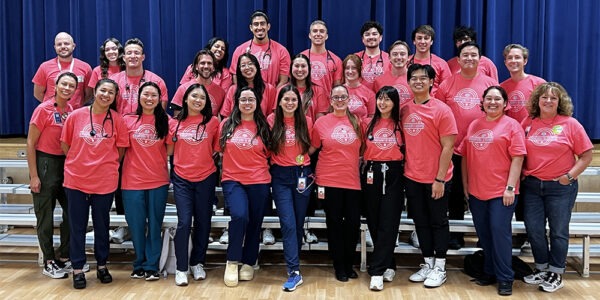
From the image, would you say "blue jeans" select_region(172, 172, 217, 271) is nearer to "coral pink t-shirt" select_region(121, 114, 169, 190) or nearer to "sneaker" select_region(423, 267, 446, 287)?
"coral pink t-shirt" select_region(121, 114, 169, 190)

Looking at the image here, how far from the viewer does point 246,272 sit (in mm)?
3625

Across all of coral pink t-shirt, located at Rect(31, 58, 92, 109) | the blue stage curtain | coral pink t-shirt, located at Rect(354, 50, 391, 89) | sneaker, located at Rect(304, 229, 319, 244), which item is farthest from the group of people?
the blue stage curtain

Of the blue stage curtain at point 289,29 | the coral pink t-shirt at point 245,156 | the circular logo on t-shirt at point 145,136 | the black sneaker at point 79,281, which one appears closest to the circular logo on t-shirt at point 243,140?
the coral pink t-shirt at point 245,156

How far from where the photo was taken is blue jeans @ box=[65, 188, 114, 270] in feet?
11.2

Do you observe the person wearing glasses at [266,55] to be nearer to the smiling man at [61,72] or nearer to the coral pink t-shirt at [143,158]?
the coral pink t-shirt at [143,158]

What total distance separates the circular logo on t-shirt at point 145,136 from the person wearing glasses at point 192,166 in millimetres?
104

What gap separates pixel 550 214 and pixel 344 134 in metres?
1.36

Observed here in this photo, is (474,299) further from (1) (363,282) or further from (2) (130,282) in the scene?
(2) (130,282)

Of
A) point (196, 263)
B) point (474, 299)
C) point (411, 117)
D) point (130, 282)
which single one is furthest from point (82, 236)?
point (474, 299)

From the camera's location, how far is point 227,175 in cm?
355

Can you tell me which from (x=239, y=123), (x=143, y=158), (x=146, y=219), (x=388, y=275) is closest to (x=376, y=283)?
(x=388, y=275)

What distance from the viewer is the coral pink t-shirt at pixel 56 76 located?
410cm

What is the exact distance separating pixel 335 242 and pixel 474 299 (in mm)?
907

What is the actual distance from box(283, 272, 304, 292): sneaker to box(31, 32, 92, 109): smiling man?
2.07 meters
